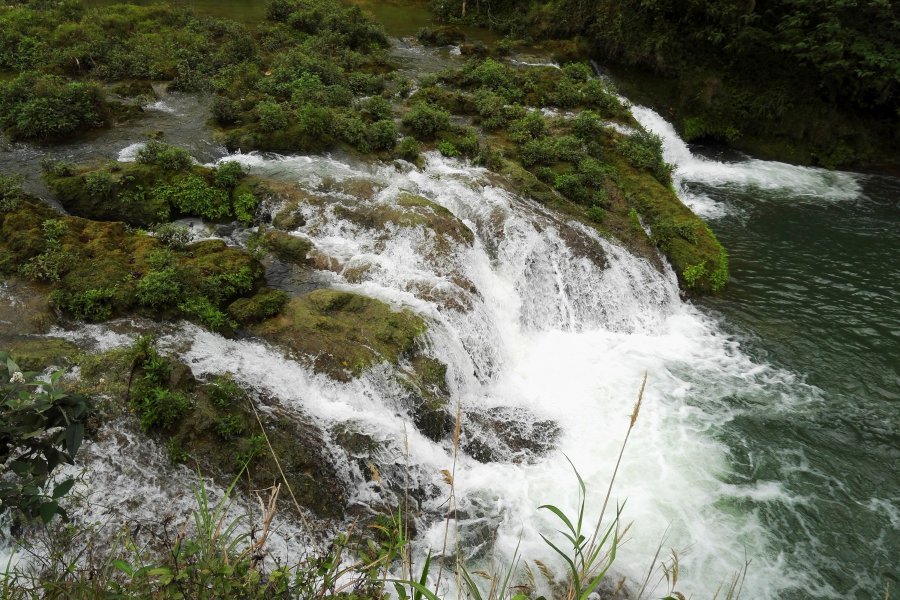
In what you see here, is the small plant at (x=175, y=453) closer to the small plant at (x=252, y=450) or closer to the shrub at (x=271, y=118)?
the small plant at (x=252, y=450)

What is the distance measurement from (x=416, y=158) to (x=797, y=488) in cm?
997

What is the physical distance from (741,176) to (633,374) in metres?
10.9

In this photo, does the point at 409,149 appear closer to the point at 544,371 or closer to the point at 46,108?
the point at 544,371

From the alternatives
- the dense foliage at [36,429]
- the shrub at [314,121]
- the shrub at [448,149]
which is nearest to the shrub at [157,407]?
the dense foliage at [36,429]

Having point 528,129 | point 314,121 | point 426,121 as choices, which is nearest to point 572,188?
point 528,129

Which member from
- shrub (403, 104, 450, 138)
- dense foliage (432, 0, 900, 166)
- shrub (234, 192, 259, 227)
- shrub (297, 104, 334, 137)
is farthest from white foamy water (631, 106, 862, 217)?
shrub (234, 192, 259, 227)

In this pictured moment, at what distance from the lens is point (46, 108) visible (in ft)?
37.3

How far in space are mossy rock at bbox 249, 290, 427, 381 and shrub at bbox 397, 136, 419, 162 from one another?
5135 millimetres

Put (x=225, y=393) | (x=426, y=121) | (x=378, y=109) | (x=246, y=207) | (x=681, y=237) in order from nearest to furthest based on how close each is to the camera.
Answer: (x=225, y=393)
(x=246, y=207)
(x=681, y=237)
(x=426, y=121)
(x=378, y=109)

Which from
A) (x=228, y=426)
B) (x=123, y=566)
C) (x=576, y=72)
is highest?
(x=576, y=72)

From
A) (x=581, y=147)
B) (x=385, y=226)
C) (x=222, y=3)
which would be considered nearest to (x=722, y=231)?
(x=581, y=147)

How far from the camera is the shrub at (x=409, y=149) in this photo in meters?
12.4

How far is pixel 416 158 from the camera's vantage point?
41.1 feet

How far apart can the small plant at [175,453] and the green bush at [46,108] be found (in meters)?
9.57
